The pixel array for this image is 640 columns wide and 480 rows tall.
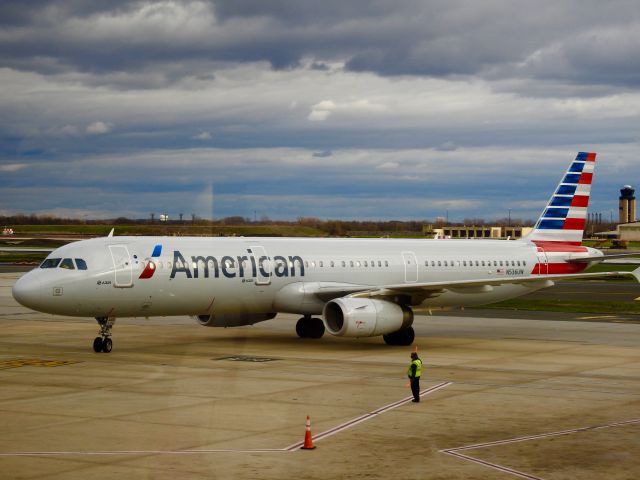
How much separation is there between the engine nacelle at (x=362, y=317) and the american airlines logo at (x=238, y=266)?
288 centimetres

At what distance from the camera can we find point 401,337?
35750mm

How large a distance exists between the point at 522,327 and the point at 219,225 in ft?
63.7

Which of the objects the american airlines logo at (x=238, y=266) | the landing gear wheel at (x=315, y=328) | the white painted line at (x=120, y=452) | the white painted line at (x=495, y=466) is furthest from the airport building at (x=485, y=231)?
the white painted line at (x=120, y=452)

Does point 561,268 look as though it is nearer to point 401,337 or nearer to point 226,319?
point 401,337

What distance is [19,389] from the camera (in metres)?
24.7

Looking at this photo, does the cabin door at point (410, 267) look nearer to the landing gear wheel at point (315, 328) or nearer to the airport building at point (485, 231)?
the landing gear wheel at point (315, 328)

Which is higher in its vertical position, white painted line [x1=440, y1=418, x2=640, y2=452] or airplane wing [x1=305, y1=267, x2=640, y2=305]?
airplane wing [x1=305, y1=267, x2=640, y2=305]

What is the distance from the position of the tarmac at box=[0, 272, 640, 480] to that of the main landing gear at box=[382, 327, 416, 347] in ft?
1.53

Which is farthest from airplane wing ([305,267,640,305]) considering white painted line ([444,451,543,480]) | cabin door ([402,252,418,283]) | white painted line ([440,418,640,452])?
white painted line ([444,451,543,480])

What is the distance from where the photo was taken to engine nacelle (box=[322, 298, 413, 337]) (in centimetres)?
3300

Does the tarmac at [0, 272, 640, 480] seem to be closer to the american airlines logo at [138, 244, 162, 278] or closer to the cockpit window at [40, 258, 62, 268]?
the american airlines logo at [138, 244, 162, 278]

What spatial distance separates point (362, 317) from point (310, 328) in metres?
5.89

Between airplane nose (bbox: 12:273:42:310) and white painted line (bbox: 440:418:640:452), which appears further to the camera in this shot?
airplane nose (bbox: 12:273:42:310)

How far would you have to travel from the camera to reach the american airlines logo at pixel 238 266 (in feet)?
110
